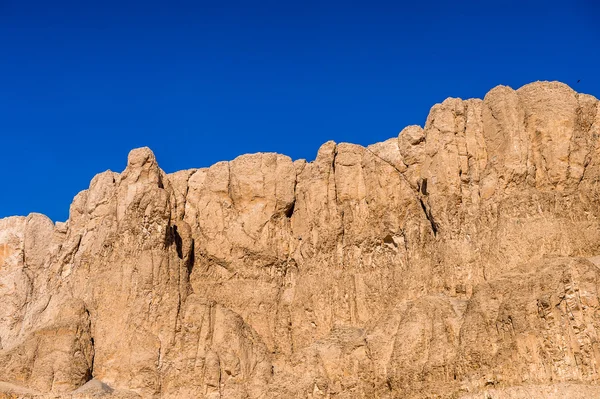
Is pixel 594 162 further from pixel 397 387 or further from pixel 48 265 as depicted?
pixel 48 265

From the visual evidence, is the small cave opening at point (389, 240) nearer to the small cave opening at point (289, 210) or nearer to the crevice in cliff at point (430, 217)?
the crevice in cliff at point (430, 217)

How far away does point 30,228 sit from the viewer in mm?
73688

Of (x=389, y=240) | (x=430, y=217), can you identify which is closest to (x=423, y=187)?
(x=430, y=217)

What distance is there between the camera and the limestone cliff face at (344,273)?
53.7m

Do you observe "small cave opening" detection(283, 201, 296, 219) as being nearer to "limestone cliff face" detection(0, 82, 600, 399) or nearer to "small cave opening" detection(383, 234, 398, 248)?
"limestone cliff face" detection(0, 82, 600, 399)

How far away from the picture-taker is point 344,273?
6325 centimetres

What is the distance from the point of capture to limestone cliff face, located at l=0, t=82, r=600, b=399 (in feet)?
176

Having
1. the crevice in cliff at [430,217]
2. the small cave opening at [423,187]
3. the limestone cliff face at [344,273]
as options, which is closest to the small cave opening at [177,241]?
the limestone cliff face at [344,273]

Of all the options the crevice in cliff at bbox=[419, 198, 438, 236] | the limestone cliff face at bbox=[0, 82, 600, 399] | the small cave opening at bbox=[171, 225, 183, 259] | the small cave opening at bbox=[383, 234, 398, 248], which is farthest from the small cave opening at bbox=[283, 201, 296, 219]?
the crevice in cliff at bbox=[419, 198, 438, 236]

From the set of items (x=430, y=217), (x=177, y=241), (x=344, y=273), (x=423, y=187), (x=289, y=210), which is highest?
(x=289, y=210)

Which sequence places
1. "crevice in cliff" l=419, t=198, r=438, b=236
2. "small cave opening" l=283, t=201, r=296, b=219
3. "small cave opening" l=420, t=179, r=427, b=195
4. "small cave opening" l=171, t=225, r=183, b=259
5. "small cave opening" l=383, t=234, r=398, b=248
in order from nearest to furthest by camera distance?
1. "crevice in cliff" l=419, t=198, r=438, b=236
2. "small cave opening" l=383, t=234, r=398, b=248
3. "small cave opening" l=420, t=179, r=427, b=195
4. "small cave opening" l=171, t=225, r=183, b=259
5. "small cave opening" l=283, t=201, r=296, b=219

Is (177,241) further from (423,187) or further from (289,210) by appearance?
(423,187)

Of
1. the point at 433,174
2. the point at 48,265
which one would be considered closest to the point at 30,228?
the point at 48,265

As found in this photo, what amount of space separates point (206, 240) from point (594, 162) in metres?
22.5
